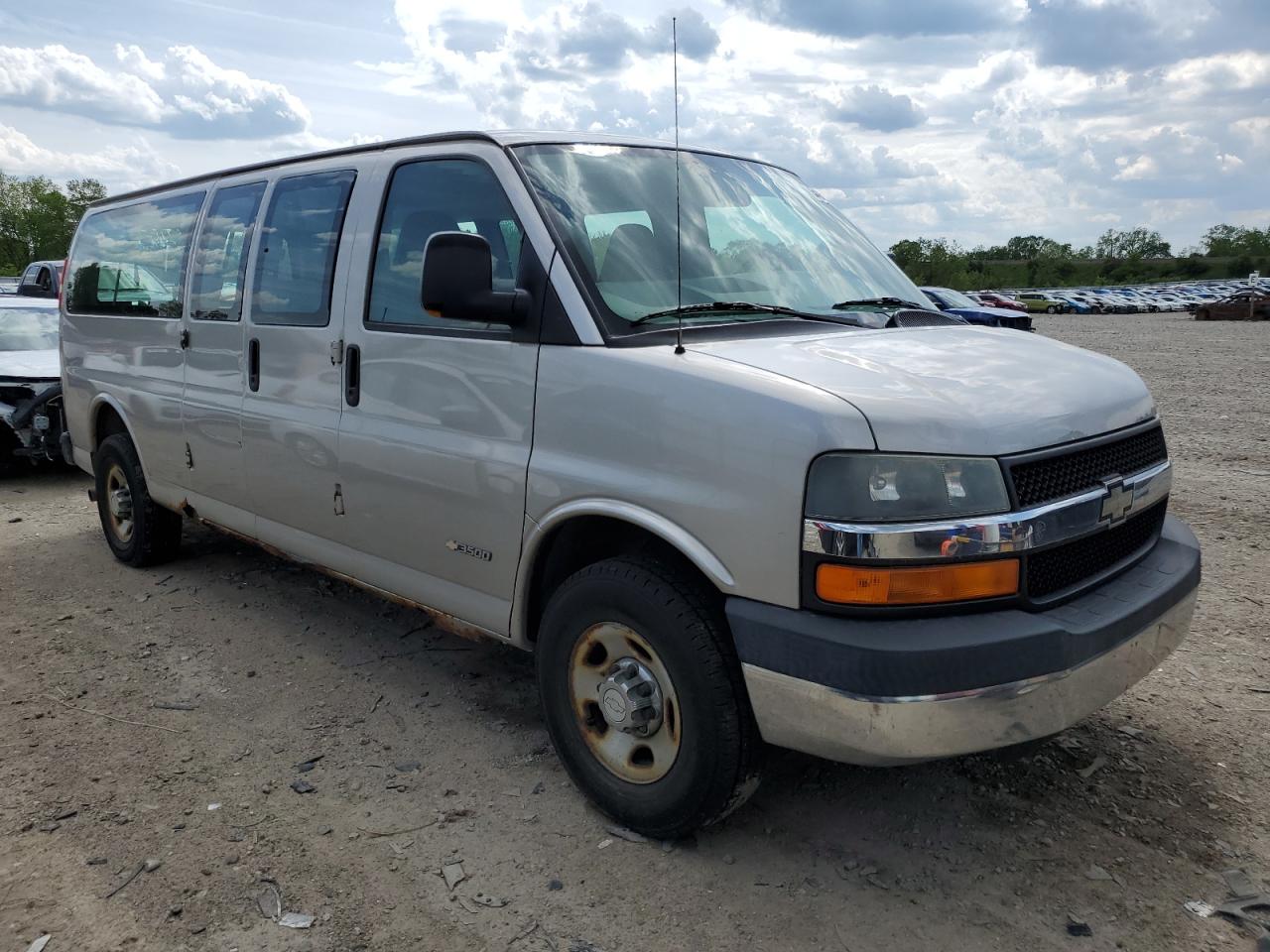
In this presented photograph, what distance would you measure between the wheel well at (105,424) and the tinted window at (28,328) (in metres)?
4.55

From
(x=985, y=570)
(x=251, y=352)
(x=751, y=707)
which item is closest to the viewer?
(x=985, y=570)

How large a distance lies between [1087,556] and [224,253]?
4077mm

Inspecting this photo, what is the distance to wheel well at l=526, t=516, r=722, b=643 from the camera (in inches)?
122

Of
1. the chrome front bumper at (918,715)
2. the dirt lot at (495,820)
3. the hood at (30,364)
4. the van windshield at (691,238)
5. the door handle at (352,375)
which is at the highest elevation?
the van windshield at (691,238)

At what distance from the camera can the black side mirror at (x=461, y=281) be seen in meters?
3.07

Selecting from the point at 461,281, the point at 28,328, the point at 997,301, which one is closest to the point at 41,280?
the point at 28,328

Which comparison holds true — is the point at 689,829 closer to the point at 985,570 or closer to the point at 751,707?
the point at 751,707

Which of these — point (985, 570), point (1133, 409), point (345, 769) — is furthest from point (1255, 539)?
point (345, 769)

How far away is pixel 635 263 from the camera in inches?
131

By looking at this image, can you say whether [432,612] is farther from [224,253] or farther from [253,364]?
[224,253]

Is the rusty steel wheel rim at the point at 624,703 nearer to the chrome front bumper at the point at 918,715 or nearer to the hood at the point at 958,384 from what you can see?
the chrome front bumper at the point at 918,715

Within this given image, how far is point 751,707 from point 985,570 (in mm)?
714

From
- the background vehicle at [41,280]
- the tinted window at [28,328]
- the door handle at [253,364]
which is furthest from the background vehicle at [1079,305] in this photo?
the door handle at [253,364]

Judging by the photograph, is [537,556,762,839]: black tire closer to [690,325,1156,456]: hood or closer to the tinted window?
[690,325,1156,456]: hood
